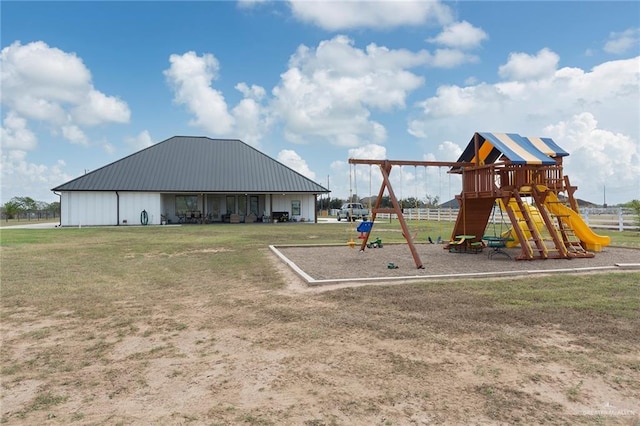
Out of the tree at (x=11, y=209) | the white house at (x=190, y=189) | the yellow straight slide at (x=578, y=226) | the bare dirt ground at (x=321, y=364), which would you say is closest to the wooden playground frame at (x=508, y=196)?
the yellow straight slide at (x=578, y=226)

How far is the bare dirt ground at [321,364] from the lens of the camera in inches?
113

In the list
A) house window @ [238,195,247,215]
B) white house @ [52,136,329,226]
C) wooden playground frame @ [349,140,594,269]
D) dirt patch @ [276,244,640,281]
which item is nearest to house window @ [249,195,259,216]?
white house @ [52,136,329,226]

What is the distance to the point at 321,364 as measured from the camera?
3.65m

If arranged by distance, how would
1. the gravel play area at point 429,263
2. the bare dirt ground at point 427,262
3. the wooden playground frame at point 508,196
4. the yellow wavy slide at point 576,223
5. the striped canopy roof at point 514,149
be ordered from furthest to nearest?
1. the yellow wavy slide at point 576,223
2. the striped canopy roof at point 514,149
3. the wooden playground frame at point 508,196
4. the bare dirt ground at point 427,262
5. the gravel play area at point 429,263

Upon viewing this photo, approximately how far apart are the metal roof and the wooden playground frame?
21.7 metres

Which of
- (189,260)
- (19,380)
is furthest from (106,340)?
(189,260)

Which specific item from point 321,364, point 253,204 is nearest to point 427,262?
point 321,364

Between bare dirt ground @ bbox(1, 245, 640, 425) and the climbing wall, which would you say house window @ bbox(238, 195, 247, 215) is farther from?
bare dirt ground @ bbox(1, 245, 640, 425)

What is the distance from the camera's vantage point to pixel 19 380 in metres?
3.38

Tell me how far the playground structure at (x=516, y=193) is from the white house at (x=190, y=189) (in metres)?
21.4

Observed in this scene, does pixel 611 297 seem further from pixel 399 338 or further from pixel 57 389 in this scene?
pixel 57 389

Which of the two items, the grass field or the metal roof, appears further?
the metal roof

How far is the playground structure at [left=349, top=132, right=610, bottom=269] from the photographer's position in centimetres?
1024

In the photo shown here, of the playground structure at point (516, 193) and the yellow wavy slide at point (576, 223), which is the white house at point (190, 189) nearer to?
the playground structure at point (516, 193)
